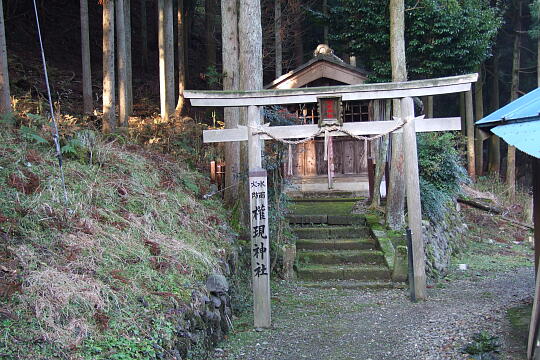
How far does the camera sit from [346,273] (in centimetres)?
1012

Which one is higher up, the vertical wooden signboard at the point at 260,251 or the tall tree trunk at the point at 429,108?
the tall tree trunk at the point at 429,108

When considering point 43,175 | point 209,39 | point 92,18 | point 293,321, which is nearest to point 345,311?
point 293,321

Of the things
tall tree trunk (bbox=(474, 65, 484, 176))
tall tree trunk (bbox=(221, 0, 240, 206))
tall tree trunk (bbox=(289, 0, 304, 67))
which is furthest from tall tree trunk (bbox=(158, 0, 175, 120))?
tall tree trunk (bbox=(474, 65, 484, 176))

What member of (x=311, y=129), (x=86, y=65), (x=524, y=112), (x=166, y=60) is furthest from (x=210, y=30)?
(x=524, y=112)

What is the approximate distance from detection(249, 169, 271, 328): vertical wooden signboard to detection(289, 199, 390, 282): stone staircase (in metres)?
2.83

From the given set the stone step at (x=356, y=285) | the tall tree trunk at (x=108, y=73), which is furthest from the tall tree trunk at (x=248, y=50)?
the tall tree trunk at (x=108, y=73)

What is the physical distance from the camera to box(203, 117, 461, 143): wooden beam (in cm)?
808

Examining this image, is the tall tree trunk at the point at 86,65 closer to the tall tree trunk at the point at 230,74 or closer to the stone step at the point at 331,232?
the tall tree trunk at the point at 230,74

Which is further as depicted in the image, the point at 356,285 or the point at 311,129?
the point at 356,285

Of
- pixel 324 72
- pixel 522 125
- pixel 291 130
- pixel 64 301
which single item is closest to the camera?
pixel 64 301

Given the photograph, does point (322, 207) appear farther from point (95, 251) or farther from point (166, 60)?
point (95, 251)

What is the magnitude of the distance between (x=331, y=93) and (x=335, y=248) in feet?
14.1

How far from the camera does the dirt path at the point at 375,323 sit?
642cm

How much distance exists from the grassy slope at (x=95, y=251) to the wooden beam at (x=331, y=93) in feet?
6.06
